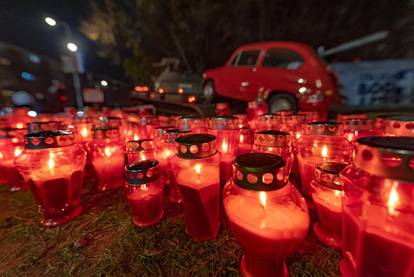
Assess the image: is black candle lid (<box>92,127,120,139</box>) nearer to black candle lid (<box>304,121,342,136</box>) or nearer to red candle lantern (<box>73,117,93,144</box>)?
red candle lantern (<box>73,117,93,144</box>)

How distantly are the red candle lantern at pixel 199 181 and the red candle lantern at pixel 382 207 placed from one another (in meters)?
0.79

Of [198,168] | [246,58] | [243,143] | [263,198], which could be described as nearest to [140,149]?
[198,168]

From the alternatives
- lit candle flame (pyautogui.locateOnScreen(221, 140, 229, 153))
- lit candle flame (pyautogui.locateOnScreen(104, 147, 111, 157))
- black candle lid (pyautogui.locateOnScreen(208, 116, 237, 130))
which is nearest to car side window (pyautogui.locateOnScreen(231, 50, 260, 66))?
black candle lid (pyautogui.locateOnScreen(208, 116, 237, 130))

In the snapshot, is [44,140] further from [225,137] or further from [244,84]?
[244,84]

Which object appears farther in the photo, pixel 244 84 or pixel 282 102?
pixel 244 84

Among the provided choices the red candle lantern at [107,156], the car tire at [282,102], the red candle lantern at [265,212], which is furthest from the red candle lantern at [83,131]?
the car tire at [282,102]

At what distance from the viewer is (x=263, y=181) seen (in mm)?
925

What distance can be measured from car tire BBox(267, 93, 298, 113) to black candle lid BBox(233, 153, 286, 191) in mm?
4938

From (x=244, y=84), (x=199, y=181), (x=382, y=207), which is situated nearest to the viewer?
(x=382, y=207)

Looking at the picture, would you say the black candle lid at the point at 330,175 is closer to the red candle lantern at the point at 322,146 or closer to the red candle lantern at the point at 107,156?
the red candle lantern at the point at 322,146

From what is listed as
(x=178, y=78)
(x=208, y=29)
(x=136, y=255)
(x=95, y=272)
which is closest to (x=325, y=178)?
(x=136, y=255)

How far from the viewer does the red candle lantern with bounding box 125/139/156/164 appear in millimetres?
2004

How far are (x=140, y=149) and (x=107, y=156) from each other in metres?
0.54

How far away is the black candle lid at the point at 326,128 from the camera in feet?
5.32
